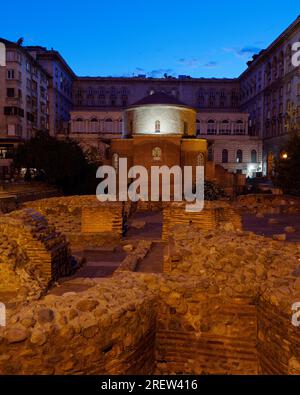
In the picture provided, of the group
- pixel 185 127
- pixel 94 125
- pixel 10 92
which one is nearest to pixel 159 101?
pixel 185 127

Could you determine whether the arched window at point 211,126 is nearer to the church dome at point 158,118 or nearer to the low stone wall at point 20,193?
the church dome at point 158,118

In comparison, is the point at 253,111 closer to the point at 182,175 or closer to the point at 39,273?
the point at 182,175

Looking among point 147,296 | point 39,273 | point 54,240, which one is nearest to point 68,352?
point 147,296

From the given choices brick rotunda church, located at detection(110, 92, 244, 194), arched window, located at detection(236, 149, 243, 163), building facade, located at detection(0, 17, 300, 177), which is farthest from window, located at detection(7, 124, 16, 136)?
arched window, located at detection(236, 149, 243, 163)

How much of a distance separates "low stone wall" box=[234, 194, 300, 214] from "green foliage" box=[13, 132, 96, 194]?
41.9 ft

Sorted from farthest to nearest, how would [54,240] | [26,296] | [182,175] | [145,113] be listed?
[145,113] < [182,175] < [54,240] < [26,296]

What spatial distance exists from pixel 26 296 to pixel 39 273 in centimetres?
117

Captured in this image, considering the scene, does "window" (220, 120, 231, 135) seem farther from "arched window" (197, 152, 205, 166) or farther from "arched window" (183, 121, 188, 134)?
"arched window" (197, 152, 205, 166)

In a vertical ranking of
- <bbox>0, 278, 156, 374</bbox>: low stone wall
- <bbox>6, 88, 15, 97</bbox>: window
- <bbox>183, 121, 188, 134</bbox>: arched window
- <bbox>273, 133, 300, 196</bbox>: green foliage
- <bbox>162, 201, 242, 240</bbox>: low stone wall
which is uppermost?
<bbox>6, 88, 15, 97</bbox>: window

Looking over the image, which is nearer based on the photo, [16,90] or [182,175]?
[182,175]

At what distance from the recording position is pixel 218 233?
6.16m

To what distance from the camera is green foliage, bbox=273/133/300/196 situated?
2472cm

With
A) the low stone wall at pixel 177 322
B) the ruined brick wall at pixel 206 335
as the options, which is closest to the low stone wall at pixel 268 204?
the low stone wall at pixel 177 322

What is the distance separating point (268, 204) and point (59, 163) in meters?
15.7
